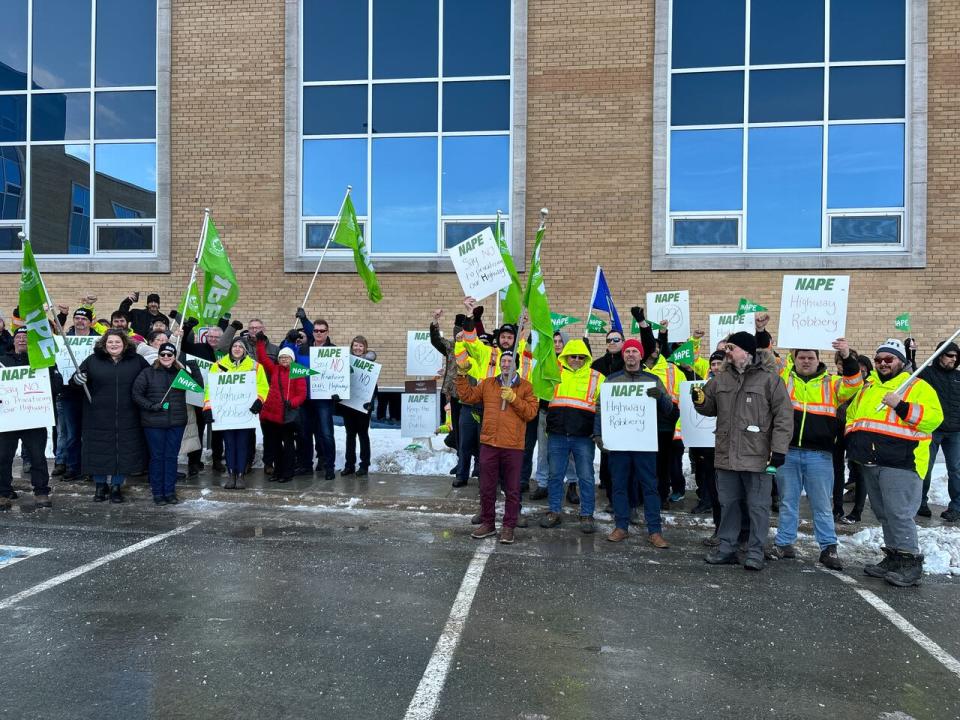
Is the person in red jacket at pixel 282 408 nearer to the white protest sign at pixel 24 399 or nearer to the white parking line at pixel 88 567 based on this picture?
the white parking line at pixel 88 567

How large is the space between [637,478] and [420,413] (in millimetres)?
3844

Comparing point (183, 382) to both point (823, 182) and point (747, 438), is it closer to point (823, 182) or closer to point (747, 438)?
point (747, 438)

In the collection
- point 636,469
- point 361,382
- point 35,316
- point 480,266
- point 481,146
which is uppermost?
point 481,146

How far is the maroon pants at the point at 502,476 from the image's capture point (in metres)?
7.15

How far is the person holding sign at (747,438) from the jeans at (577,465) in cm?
141

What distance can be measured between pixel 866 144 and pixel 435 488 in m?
9.44

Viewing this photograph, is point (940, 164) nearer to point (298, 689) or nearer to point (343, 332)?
point (343, 332)

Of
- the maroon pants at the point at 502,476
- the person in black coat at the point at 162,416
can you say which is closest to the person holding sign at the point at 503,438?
the maroon pants at the point at 502,476

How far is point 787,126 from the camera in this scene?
13047 millimetres

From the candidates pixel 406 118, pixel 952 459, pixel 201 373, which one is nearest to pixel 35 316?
pixel 201 373

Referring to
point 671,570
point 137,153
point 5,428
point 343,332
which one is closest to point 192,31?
point 137,153

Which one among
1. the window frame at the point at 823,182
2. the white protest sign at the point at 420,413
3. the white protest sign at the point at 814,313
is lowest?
the white protest sign at the point at 420,413

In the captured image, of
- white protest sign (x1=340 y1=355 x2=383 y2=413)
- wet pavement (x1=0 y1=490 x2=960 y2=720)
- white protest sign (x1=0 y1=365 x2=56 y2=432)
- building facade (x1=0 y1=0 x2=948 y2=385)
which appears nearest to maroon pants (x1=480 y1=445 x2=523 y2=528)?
wet pavement (x1=0 y1=490 x2=960 y2=720)

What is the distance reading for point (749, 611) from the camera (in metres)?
5.33
